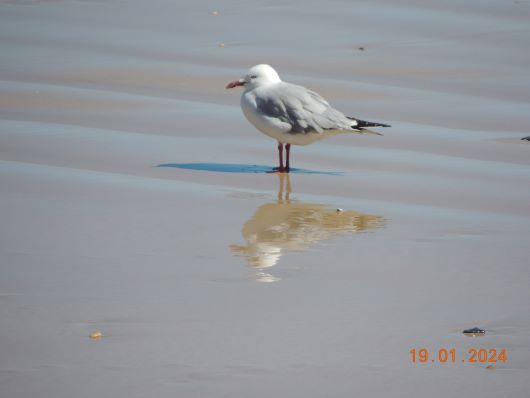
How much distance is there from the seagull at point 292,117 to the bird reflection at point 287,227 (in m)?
1.00

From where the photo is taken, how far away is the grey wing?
26.9 ft

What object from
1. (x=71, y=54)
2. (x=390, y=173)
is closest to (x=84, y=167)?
(x=390, y=173)

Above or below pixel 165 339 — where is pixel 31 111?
above

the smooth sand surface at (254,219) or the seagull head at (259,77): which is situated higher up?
the seagull head at (259,77)

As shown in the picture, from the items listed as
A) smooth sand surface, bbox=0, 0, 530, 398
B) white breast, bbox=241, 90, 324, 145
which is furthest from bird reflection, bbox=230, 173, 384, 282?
white breast, bbox=241, 90, 324, 145

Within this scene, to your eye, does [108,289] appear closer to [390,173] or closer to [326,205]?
[326,205]

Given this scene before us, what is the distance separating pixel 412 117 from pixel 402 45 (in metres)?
3.23

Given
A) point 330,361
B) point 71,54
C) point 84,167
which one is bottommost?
point 330,361

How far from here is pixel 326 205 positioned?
7.03 meters

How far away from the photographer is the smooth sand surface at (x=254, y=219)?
4.25 m
